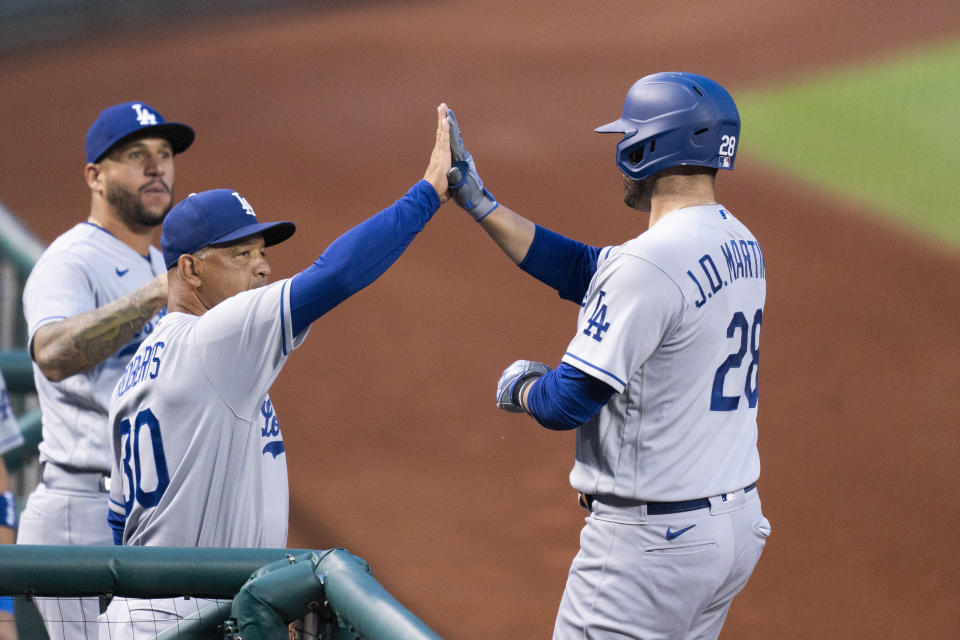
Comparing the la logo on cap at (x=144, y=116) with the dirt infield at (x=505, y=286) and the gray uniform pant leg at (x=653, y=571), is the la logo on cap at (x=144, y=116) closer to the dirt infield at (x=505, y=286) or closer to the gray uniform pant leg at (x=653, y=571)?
the dirt infield at (x=505, y=286)

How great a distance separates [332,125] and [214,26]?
0.74 meters

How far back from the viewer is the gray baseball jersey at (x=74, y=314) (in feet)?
8.87

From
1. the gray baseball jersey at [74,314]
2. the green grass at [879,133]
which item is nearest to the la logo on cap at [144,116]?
the gray baseball jersey at [74,314]

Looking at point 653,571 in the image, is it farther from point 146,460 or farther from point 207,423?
point 146,460

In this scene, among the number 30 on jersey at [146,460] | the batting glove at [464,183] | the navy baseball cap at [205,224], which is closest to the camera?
the number 30 on jersey at [146,460]

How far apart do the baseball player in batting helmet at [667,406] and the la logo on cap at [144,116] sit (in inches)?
66.0

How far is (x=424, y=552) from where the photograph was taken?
423 centimetres

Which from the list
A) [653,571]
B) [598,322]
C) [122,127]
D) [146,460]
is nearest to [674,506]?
[653,571]

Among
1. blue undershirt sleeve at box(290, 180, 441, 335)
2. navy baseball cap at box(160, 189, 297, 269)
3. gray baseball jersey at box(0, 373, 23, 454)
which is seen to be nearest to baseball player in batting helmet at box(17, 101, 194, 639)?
gray baseball jersey at box(0, 373, 23, 454)

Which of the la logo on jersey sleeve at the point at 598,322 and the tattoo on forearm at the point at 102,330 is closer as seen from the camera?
the la logo on jersey sleeve at the point at 598,322

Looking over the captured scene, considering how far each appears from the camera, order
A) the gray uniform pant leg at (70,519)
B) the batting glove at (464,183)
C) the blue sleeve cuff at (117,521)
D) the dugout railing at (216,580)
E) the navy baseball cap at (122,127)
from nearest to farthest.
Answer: the dugout railing at (216,580), the blue sleeve cuff at (117,521), the batting glove at (464,183), the gray uniform pant leg at (70,519), the navy baseball cap at (122,127)

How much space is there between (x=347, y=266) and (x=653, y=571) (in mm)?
824

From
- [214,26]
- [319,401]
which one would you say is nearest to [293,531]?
[319,401]

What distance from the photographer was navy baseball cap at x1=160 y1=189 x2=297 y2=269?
2008 mm
